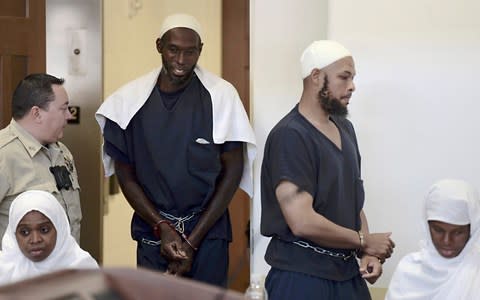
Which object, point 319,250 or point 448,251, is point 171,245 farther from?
point 448,251

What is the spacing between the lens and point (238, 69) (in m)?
4.56

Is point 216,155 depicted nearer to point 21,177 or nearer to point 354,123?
point 354,123

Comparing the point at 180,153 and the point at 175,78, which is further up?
the point at 175,78

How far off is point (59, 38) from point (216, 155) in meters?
1.48

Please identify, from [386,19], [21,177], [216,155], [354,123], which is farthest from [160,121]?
[386,19]

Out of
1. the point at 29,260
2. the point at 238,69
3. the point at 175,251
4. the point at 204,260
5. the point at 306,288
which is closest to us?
the point at 306,288

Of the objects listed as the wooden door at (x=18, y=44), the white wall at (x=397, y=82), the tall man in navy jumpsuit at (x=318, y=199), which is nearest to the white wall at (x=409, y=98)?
the white wall at (x=397, y=82)

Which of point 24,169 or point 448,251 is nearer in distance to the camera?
point 448,251

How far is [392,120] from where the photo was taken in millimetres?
2799

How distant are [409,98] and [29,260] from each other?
1.48m

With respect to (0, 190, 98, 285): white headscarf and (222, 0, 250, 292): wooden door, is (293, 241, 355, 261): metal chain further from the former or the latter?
(222, 0, 250, 292): wooden door

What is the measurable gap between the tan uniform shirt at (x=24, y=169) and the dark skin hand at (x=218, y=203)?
0.51 m

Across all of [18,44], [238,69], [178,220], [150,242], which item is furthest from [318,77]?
[238,69]

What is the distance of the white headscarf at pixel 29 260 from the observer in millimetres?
2375
